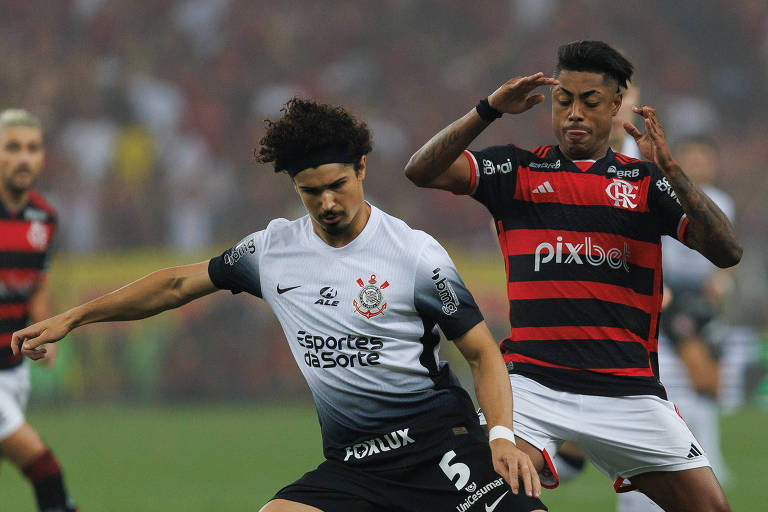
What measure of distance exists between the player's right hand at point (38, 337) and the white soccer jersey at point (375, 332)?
1.95 ft

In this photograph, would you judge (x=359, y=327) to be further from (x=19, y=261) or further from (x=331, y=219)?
(x=19, y=261)

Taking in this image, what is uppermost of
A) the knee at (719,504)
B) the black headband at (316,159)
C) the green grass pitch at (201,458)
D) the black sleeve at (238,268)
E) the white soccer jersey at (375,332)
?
the black headband at (316,159)

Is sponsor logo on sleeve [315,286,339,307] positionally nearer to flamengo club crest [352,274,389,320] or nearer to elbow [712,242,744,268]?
flamengo club crest [352,274,389,320]

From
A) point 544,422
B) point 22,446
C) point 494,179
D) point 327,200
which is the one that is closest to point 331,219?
point 327,200

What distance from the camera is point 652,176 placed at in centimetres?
504

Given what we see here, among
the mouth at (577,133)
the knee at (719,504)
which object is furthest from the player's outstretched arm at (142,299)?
the knee at (719,504)

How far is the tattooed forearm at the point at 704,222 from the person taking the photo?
469 cm

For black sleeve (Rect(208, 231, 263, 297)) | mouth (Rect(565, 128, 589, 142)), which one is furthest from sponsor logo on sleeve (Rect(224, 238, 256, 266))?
mouth (Rect(565, 128, 589, 142))

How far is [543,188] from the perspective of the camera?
511cm

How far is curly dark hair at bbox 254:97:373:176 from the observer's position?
4566mm

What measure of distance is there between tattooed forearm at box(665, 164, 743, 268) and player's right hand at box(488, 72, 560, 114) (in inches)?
23.3

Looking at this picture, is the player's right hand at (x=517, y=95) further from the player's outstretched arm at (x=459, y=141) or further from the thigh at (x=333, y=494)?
the thigh at (x=333, y=494)

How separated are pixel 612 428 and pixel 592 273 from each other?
0.61 m

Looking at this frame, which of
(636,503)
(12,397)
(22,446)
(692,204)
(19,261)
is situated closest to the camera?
(692,204)
